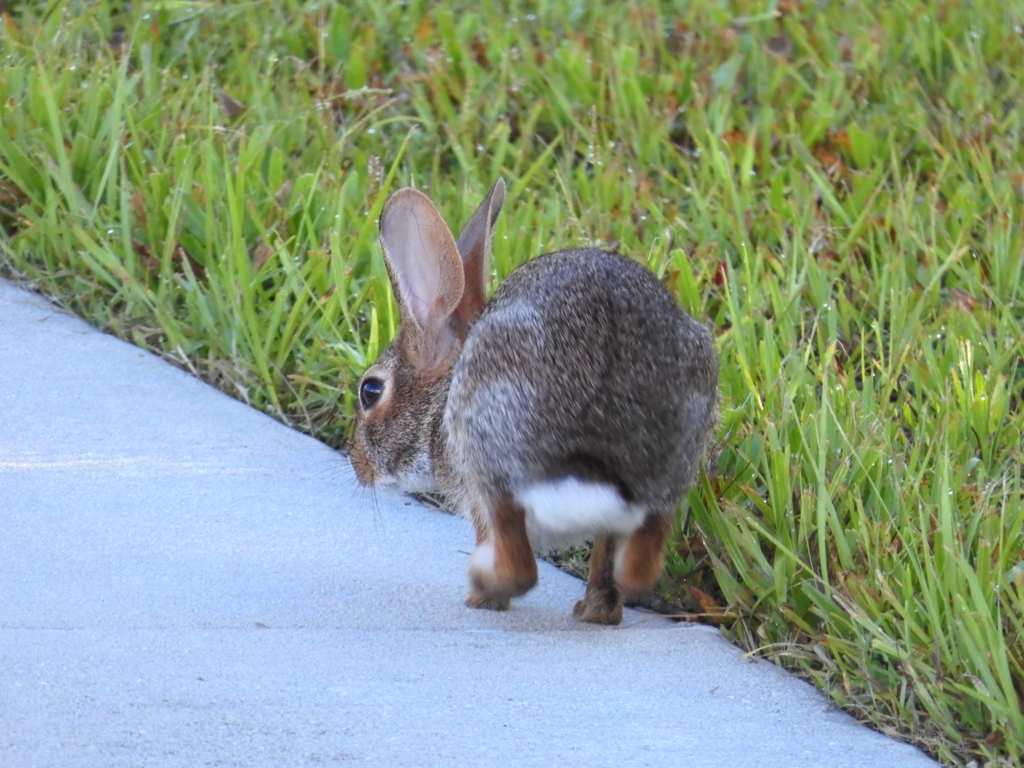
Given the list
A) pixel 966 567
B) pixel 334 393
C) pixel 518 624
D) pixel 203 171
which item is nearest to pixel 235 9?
pixel 203 171

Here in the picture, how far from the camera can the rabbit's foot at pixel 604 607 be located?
3193mm

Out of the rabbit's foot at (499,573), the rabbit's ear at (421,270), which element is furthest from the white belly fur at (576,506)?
the rabbit's ear at (421,270)

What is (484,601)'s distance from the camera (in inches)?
127

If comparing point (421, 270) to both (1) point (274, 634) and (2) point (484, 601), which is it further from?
(1) point (274, 634)

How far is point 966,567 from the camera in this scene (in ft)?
8.93

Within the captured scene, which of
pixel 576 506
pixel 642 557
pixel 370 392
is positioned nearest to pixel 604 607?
pixel 642 557

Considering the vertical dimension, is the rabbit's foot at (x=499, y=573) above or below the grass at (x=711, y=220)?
below

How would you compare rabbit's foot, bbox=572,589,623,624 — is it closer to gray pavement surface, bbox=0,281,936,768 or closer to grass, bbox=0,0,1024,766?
gray pavement surface, bbox=0,281,936,768

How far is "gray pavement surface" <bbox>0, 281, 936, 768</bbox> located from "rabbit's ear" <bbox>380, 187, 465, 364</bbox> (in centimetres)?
46

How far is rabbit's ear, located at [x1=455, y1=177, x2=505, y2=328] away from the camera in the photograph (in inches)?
140

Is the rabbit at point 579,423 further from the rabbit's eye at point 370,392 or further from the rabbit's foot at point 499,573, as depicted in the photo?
the rabbit's eye at point 370,392

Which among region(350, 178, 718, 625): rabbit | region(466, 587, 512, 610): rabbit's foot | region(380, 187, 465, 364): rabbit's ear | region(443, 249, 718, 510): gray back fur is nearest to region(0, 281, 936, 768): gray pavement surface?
region(466, 587, 512, 610): rabbit's foot

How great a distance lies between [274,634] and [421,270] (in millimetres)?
940

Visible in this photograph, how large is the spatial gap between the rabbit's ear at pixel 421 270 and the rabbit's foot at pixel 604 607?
661 mm
